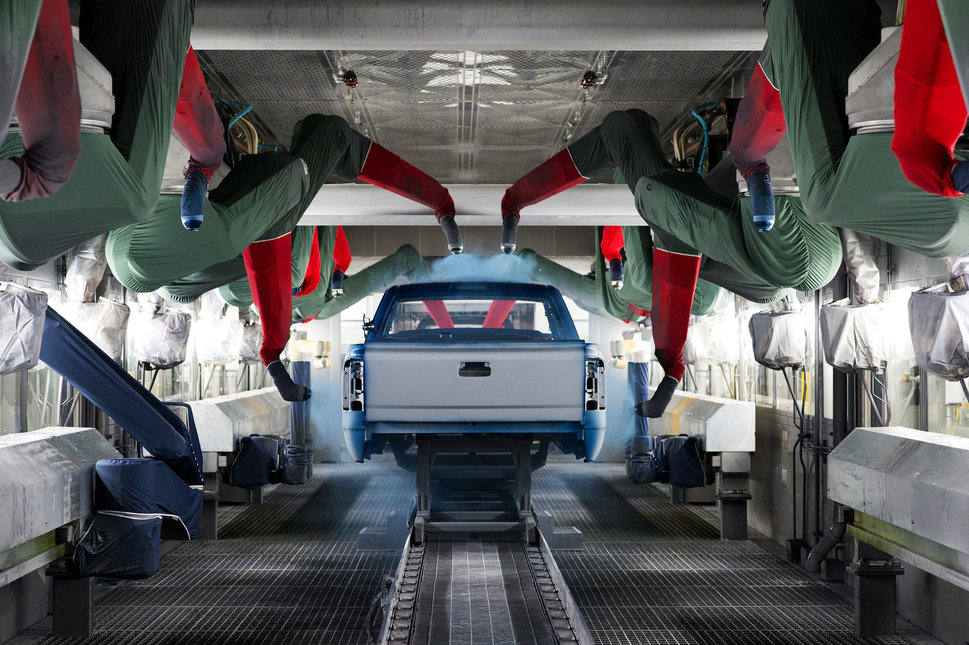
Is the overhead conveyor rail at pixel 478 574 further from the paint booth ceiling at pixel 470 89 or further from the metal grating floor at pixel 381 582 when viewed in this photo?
the paint booth ceiling at pixel 470 89

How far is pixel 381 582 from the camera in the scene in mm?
6520

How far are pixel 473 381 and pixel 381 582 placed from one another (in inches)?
86.2

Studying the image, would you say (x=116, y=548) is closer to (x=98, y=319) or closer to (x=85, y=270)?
(x=98, y=319)

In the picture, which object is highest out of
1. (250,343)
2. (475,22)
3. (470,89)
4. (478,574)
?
(470,89)

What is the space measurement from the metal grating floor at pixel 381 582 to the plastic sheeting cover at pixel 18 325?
7.05 ft

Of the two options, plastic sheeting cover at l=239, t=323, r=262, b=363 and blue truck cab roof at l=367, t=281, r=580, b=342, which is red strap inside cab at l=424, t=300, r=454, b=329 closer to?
plastic sheeting cover at l=239, t=323, r=262, b=363

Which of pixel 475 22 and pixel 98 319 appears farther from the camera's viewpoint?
pixel 98 319

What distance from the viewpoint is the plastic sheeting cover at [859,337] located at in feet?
18.3

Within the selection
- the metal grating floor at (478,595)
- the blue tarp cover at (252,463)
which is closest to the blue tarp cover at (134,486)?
the metal grating floor at (478,595)

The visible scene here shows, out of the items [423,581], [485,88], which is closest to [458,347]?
[423,581]

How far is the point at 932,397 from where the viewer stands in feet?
18.1

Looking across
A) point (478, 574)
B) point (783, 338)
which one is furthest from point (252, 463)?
point (783, 338)

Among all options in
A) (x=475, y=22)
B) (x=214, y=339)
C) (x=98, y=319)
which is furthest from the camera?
(x=214, y=339)

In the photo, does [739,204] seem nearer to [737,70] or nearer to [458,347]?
[458,347]
